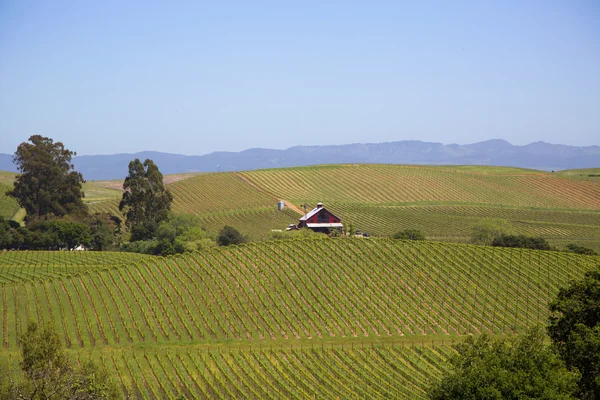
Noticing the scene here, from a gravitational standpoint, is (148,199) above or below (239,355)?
above

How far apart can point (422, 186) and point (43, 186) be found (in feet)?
216

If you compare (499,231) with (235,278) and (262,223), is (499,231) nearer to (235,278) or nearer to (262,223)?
(262,223)

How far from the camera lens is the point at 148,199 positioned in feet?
321

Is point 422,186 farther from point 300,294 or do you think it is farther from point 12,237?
point 300,294

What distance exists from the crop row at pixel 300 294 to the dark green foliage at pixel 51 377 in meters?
10.0

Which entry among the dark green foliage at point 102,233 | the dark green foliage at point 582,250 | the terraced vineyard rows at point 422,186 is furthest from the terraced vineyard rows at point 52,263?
the terraced vineyard rows at point 422,186

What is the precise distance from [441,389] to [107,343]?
914 inches

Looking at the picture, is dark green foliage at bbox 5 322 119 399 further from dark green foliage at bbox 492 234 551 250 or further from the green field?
dark green foliage at bbox 492 234 551 250

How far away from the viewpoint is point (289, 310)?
48.7m

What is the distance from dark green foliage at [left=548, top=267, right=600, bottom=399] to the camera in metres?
29.3

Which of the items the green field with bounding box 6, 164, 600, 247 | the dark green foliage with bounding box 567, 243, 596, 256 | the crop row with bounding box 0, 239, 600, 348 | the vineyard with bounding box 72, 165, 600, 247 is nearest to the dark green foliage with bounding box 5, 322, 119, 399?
the crop row with bounding box 0, 239, 600, 348

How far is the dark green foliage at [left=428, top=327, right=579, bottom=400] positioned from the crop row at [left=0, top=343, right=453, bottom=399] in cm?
726

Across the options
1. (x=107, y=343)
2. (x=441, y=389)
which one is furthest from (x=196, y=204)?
(x=441, y=389)

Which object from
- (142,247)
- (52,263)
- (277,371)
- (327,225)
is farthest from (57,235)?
(277,371)
